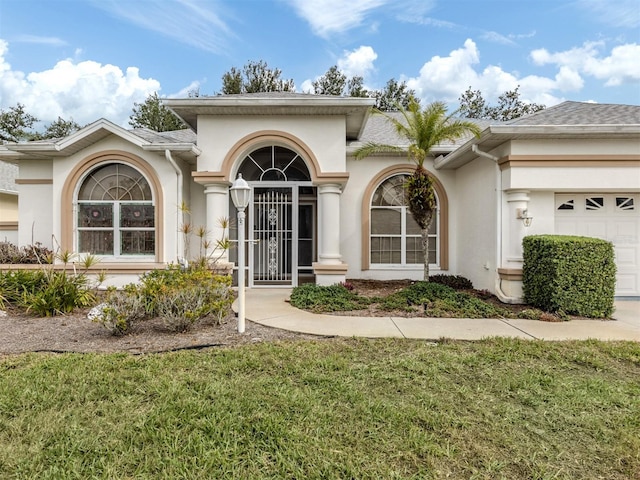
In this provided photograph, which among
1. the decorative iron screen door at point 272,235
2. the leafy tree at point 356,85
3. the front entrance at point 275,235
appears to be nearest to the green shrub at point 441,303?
the front entrance at point 275,235

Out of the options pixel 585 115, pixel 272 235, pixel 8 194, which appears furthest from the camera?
pixel 8 194

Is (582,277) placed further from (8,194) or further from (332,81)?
(332,81)

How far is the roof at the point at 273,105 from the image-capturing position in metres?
8.95

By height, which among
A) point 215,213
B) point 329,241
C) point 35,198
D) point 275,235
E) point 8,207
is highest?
point 8,207

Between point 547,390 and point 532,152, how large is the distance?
19.5ft

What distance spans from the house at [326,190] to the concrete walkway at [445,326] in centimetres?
186

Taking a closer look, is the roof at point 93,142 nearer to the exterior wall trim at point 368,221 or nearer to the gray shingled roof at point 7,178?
the exterior wall trim at point 368,221

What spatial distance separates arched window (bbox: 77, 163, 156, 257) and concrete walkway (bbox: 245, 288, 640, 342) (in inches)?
170

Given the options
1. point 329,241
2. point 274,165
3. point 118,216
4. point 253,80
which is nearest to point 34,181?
point 118,216

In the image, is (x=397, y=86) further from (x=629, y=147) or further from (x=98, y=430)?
(x=98, y=430)

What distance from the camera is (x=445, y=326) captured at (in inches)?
250

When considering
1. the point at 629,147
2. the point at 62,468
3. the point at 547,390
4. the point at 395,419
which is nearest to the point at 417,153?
the point at 629,147

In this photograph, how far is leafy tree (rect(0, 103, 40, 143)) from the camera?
1176 inches

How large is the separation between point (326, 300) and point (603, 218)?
6.67 m
